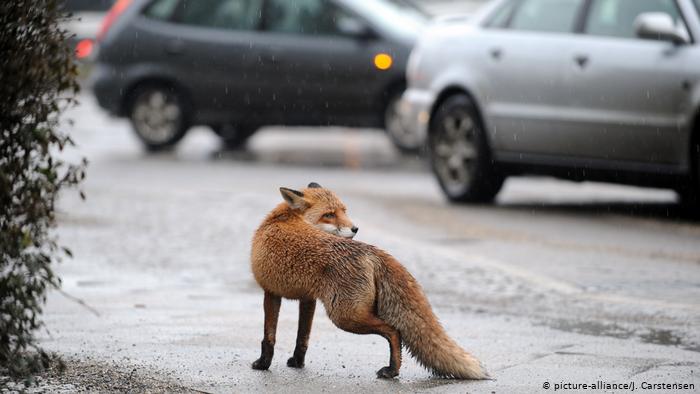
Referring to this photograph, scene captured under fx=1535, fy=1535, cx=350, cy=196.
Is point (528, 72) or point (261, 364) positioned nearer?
point (261, 364)

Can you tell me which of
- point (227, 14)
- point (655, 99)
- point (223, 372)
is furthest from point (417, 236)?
point (227, 14)

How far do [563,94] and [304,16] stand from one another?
20.1 ft

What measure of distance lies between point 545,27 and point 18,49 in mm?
7774

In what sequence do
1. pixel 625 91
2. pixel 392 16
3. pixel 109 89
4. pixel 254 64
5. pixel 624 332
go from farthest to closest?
pixel 109 89 < pixel 392 16 < pixel 254 64 < pixel 625 91 < pixel 624 332

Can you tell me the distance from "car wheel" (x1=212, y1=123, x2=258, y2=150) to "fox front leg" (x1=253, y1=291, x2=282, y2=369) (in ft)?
42.7

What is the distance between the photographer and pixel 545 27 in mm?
12547

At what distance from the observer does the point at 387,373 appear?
5871 mm

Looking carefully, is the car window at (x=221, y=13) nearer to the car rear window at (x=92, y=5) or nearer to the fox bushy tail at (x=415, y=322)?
the car rear window at (x=92, y=5)

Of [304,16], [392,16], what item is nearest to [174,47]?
[304,16]

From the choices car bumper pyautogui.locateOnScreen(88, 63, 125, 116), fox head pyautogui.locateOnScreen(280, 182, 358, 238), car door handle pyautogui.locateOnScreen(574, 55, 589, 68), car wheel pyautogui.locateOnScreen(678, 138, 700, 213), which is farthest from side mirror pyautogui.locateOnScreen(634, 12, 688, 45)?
car bumper pyautogui.locateOnScreen(88, 63, 125, 116)

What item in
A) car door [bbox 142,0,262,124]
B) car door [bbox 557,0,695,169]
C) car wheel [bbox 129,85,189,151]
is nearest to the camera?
car door [bbox 557,0,695,169]

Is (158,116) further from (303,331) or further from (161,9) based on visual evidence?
(303,331)

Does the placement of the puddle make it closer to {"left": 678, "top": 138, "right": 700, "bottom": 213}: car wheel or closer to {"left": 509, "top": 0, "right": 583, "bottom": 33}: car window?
{"left": 678, "top": 138, "right": 700, "bottom": 213}: car wheel

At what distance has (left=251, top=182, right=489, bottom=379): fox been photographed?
569 cm
